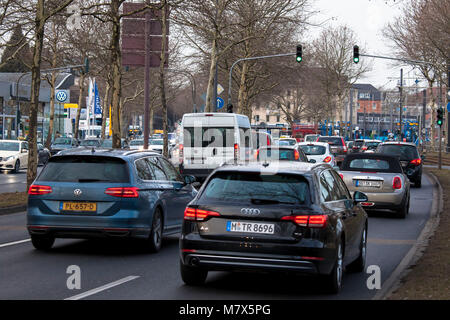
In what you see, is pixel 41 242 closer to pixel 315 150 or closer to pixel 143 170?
pixel 143 170

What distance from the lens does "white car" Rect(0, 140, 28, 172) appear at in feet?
131

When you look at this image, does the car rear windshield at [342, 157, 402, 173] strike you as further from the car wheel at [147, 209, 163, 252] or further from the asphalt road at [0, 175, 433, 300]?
the car wheel at [147, 209, 163, 252]

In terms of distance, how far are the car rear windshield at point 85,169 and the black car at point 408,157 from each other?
2019 centimetres

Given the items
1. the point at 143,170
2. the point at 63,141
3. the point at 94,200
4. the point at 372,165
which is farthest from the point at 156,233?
the point at 63,141

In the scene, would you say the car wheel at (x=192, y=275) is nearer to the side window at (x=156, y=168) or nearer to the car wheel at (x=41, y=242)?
the car wheel at (x=41, y=242)

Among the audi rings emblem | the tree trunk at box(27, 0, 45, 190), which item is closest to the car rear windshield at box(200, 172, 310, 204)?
the audi rings emblem

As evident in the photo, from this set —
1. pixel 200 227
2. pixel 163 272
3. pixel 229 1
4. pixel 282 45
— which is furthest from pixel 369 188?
pixel 282 45

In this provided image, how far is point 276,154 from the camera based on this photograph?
87.7 feet

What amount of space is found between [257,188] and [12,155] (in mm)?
33092

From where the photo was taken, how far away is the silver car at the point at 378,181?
63.1 ft

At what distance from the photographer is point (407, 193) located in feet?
65.3

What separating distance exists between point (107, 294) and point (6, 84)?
207ft

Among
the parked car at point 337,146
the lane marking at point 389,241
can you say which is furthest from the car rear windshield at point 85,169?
the parked car at point 337,146
